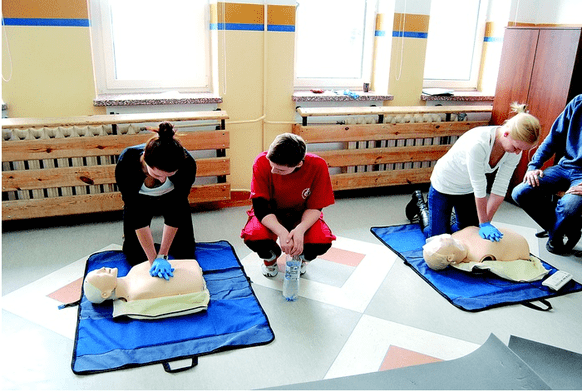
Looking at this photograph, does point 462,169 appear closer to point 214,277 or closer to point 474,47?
point 214,277

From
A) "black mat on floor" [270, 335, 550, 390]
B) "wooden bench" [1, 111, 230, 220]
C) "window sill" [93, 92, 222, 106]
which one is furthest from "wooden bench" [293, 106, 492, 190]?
"black mat on floor" [270, 335, 550, 390]

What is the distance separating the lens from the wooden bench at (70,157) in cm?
266

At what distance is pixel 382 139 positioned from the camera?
3445 millimetres

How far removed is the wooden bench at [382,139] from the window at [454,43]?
526 mm

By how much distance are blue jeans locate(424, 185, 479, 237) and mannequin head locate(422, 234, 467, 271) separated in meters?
0.27

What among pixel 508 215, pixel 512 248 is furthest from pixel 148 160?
pixel 508 215

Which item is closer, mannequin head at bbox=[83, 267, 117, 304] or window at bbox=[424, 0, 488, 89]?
mannequin head at bbox=[83, 267, 117, 304]

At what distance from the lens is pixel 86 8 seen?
9.11 ft

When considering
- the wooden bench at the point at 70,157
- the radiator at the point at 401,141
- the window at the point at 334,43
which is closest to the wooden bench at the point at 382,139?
the radiator at the point at 401,141

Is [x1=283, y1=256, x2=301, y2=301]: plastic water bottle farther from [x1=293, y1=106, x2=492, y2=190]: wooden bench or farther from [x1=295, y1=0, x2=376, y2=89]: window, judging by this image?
[x1=295, y1=0, x2=376, y2=89]: window

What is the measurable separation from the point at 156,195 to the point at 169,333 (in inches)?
26.7

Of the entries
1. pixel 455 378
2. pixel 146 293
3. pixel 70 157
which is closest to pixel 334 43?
pixel 70 157

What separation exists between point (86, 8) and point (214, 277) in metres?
1.86

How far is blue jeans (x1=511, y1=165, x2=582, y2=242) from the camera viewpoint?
104 inches
